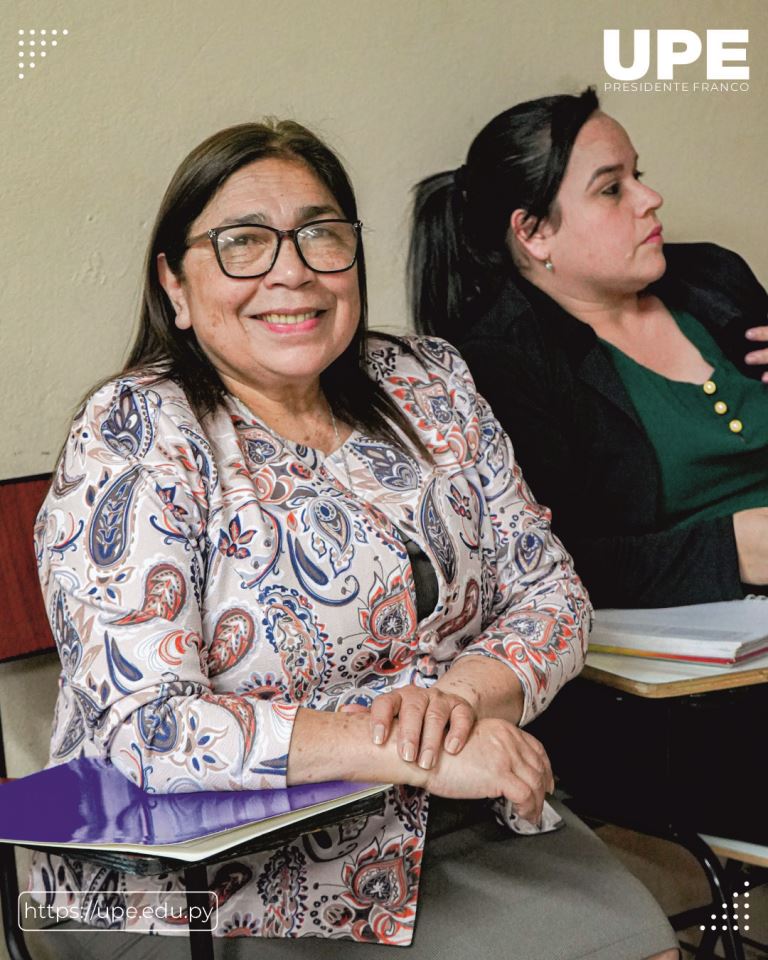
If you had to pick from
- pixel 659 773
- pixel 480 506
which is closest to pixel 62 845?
pixel 480 506

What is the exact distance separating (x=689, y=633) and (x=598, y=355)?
0.64m

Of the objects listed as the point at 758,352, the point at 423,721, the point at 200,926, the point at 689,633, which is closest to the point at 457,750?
the point at 423,721

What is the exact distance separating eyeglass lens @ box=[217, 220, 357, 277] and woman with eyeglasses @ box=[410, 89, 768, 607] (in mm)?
541

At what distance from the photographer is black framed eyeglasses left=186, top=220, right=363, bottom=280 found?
149 centimetres

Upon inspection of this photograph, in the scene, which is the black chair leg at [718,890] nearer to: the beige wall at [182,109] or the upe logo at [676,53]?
the beige wall at [182,109]

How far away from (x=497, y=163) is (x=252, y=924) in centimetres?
140

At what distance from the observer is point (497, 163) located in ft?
7.07

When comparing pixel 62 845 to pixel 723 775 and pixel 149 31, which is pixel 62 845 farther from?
pixel 149 31

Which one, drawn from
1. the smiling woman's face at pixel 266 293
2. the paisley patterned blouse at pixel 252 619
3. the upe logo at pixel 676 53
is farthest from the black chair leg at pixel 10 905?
the upe logo at pixel 676 53

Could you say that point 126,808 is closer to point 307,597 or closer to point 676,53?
point 307,597

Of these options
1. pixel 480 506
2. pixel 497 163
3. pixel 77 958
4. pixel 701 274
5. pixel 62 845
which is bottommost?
pixel 77 958

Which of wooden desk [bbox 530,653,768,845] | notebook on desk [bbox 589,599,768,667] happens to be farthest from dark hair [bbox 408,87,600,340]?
wooden desk [bbox 530,653,768,845]

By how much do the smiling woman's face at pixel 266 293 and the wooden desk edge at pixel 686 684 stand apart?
22.4 inches

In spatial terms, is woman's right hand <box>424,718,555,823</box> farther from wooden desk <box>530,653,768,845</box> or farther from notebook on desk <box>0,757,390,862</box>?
wooden desk <box>530,653,768,845</box>
